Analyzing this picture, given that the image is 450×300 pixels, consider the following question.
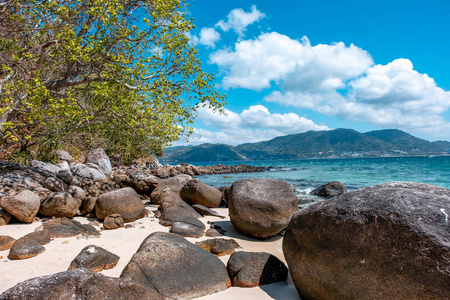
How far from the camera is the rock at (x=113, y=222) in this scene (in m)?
7.28

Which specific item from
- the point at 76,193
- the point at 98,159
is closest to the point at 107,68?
the point at 76,193

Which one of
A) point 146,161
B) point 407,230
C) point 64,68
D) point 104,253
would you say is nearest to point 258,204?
point 104,253

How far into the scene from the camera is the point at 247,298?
405 cm

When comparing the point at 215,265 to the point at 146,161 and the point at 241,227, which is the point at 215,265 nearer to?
the point at 241,227

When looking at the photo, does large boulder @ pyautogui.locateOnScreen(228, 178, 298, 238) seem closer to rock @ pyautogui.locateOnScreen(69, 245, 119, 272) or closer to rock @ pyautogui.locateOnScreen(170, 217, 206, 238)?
rock @ pyautogui.locateOnScreen(170, 217, 206, 238)

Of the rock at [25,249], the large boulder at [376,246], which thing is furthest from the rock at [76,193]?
the large boulder at [376,246]

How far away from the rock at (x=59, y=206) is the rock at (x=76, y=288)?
5706 millimetres

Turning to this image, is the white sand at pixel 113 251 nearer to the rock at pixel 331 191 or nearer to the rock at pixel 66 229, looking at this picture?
the rock at pixel 66 229

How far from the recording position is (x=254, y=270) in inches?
181

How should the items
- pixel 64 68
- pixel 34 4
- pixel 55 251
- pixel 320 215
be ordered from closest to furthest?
pixel 320 215
pixel 55 251
pixel 34 4
pixel 64 68

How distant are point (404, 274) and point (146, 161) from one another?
114ft

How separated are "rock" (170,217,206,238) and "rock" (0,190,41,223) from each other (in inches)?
152

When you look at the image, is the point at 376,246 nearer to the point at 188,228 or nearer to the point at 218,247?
the point at 218,247

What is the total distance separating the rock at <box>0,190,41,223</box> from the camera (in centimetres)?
704
